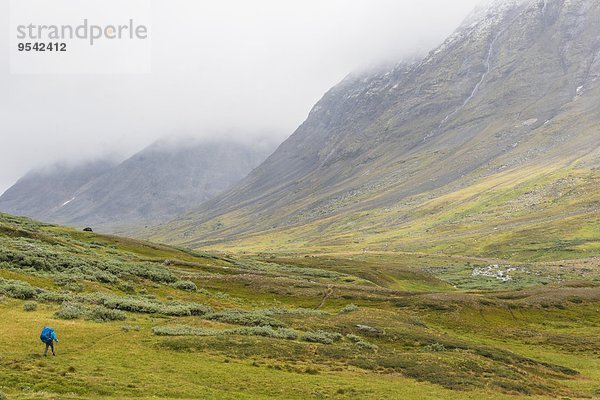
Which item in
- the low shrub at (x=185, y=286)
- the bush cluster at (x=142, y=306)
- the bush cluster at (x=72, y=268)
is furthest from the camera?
the low shrub at (x=185, y=286)

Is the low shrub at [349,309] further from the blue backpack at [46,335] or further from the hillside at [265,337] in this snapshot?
the blue backpack at [46,335]

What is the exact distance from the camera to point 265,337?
4162cm

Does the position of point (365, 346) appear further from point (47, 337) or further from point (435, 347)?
point (47, 337)

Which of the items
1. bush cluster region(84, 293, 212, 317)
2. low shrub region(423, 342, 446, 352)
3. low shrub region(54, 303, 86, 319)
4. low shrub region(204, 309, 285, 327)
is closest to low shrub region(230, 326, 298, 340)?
low shrub region(204, 309, 285, 327)

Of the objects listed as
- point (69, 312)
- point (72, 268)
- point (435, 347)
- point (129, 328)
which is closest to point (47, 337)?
point (129, 328)

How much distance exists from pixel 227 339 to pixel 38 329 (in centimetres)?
1448

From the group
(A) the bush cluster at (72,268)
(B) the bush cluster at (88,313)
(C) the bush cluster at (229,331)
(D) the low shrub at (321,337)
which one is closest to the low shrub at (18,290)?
(B) the bush cluster at (88,313)

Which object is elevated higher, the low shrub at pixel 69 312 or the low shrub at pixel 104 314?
the low shrub at pixel 69 312

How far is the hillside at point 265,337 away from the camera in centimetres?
2920

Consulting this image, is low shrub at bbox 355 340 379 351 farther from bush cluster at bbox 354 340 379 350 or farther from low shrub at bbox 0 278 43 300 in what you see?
low shrub at bbox 0 278 43 300

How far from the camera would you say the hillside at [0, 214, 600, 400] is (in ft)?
95.8

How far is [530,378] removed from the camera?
39.7 meters

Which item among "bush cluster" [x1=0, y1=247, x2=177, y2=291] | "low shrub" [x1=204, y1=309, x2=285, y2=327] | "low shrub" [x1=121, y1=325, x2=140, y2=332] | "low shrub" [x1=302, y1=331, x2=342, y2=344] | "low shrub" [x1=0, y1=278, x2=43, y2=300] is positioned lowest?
"low shrub" [x1=302, y1=331, x2=342, y2=344]

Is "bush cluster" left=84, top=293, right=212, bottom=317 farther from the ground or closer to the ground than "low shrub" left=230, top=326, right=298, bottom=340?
farther from the ground
